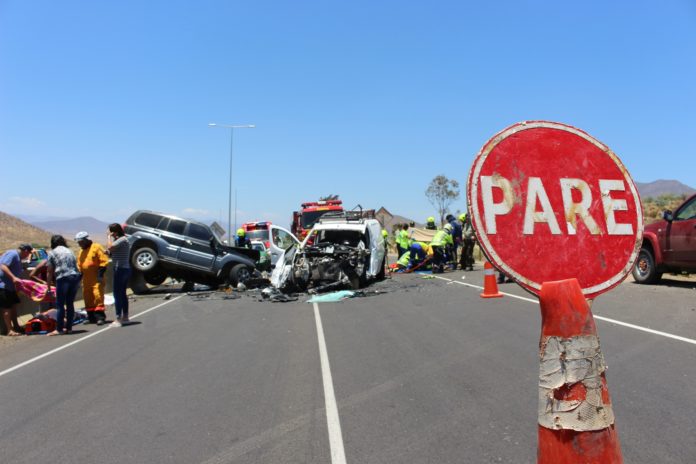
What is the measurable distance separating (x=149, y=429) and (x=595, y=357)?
3.84 metres

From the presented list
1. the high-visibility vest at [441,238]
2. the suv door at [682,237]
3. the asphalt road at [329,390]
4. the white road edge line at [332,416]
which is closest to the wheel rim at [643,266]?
the suv door at [682,237]

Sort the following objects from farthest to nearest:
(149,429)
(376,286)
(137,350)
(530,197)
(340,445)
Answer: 1. (376,286)
2. (137,350)
3. (149,429)
4. (340,445)
5. (530,197)

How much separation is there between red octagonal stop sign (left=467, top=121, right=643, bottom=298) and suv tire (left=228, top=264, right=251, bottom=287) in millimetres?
15088

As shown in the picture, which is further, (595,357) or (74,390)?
(74,390)

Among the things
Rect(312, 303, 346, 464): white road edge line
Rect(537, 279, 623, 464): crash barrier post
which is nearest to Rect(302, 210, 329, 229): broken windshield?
Rect(312, 303, 346, 464): white road edge line

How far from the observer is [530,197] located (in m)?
2.26

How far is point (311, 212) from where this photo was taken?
27.0 meters

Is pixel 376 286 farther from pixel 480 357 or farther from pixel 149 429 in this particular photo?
pixel 149 429

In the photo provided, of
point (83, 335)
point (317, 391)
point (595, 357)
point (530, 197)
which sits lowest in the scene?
point (83, 335)

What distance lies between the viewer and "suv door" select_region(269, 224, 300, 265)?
19.7 meters

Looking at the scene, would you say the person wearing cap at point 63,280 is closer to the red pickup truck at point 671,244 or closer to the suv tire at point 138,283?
the suv tire at point 138,283

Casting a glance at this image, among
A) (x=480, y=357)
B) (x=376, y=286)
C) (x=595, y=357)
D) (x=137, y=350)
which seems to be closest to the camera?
(x=595, y=357)

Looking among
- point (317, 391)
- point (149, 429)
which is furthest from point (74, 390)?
point (317, 391)

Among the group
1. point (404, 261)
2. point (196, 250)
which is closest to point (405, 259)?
point (404, 261)
